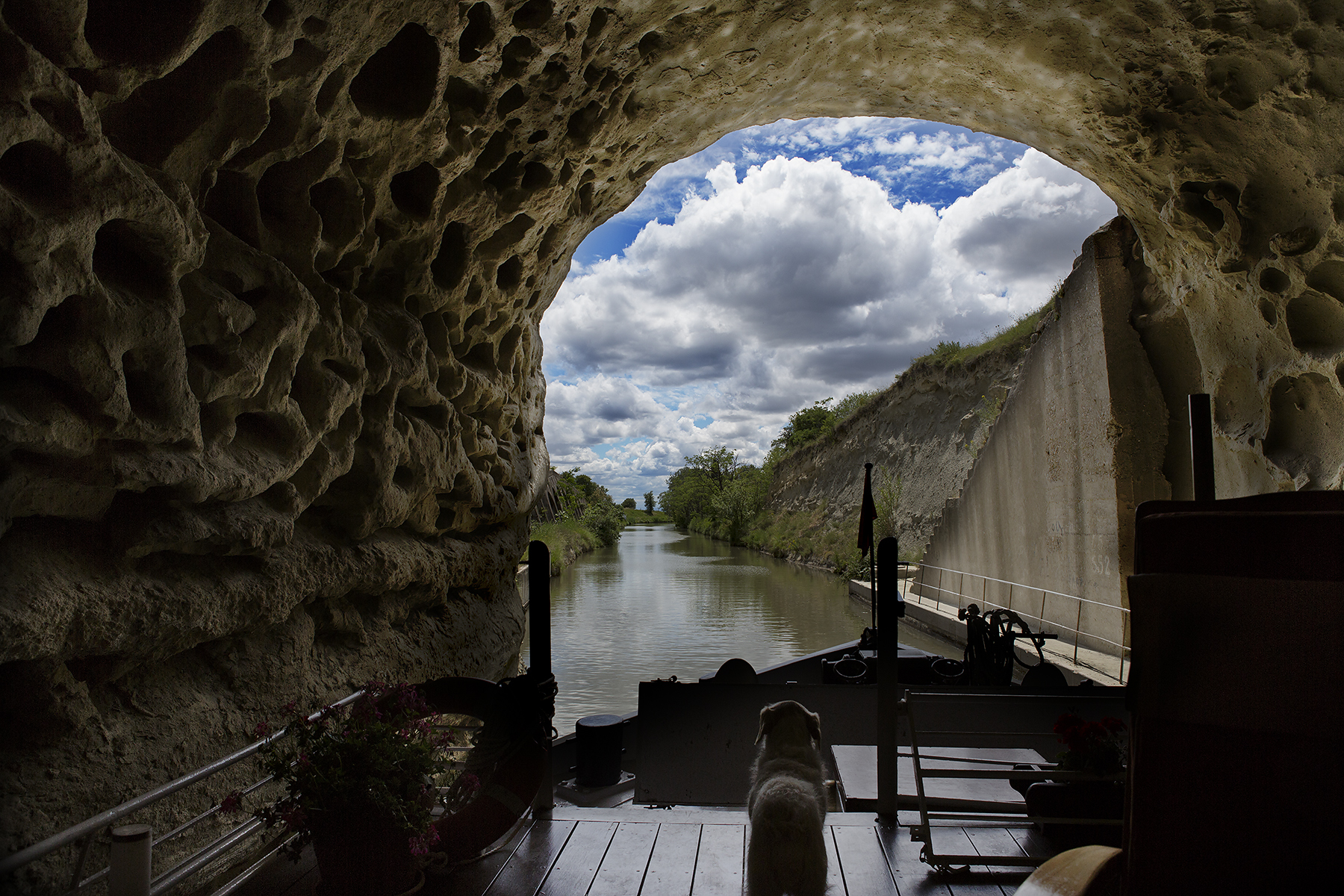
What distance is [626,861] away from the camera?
317cm

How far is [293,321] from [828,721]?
4833 millimetres

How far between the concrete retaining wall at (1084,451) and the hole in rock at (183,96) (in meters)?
9.67

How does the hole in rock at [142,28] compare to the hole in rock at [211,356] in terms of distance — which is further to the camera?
the hole in rock at [211,356]

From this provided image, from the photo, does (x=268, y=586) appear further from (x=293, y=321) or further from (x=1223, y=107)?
(x=1223, y=107)

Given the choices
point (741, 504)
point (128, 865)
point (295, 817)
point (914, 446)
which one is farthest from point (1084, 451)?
point (741, 504)

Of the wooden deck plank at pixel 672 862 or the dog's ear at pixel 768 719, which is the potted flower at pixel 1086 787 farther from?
the wooden deck plank at pixel 672 862

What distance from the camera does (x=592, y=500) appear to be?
181ft

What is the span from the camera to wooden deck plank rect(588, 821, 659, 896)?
2.95m

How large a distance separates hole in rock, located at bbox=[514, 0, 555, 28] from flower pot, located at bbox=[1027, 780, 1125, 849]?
489 centimetres

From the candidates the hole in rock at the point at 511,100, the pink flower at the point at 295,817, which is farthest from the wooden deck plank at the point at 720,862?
the hole in rock at the point at 511,100

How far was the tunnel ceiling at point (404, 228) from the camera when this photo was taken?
2662mm

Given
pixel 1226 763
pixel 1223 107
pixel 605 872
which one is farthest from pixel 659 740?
pixel 1223 107

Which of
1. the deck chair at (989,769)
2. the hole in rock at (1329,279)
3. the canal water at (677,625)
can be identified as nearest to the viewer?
the deck chair at (989,769)

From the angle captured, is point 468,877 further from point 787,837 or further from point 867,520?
point 867,520
